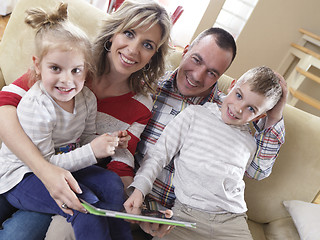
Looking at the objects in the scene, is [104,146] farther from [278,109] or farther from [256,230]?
[256,230]

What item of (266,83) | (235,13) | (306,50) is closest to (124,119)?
(266,83)

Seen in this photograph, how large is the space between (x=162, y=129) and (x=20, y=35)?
85cm

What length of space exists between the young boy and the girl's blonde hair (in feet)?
1.89

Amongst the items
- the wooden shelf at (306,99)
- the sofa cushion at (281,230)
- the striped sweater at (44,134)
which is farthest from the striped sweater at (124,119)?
the wooden shelf at (306,99)

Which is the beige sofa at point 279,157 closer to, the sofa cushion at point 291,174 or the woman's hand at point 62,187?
the sofa cushion at point 291,174

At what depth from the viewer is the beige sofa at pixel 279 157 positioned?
4.58 feet

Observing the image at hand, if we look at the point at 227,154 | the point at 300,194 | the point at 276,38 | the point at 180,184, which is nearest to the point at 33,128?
the point at 180,184

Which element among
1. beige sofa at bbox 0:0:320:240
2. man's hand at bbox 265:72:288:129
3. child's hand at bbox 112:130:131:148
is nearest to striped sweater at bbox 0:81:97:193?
child's hand at bbox 112:130:131:148

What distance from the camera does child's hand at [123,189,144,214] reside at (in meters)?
0.97

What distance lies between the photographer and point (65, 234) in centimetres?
86

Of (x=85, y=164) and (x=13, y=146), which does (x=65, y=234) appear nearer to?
(x=85, y=164)

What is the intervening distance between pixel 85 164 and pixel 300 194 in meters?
1.19

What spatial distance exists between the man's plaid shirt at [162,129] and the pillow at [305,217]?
0.89 ft

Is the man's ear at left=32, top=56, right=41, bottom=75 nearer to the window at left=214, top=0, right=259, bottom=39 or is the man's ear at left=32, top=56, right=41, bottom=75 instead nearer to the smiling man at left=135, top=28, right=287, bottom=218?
the smiling man at left=135, top=28, right=287, bottom=218
